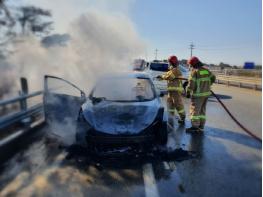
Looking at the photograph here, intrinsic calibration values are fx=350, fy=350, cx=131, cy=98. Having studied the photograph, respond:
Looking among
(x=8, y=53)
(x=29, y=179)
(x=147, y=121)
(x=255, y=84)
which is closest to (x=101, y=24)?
(x=8, y=53)

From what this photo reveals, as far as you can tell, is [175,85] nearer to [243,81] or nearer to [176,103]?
[176,103]

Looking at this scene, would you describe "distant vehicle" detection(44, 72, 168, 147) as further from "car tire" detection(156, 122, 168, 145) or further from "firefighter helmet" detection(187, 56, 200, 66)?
"firefighter helmet" detection(187, 56, 200, 66)

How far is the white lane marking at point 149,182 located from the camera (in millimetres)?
4516

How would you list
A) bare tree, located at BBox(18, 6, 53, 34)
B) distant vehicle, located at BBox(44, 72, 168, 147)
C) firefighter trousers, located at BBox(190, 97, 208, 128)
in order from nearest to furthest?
distant vehicle, located at BBox(44, 72, 168, 147)
firefighter trousers, located at BBox(190, 97, 208, 128)
bare tree, located at BBox(18, 6, 53, 34)

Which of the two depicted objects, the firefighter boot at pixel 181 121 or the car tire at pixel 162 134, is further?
the firefighter boot at pixel 181 121

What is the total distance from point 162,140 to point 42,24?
8240 millimetres

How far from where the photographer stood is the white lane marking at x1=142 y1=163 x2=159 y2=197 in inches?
178

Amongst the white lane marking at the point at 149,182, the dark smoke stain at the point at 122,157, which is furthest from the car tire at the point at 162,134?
the white lane marking at the point at 149,182

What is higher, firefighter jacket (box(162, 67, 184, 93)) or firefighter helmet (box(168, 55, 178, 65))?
firefighter helmet (box(168, 55, 178, 65))

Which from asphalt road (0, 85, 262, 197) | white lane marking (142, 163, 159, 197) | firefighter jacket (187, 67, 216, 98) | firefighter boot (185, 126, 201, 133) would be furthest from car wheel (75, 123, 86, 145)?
firefighter jacket (187, 67, 216, 98)

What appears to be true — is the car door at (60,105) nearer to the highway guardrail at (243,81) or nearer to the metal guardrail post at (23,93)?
the metal guardrail post at (23,93)

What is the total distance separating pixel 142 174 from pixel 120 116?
55.3 inches

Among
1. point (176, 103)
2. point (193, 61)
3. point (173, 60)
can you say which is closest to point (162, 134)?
point (193, 61)

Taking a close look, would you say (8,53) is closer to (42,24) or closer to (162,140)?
(42,24)
